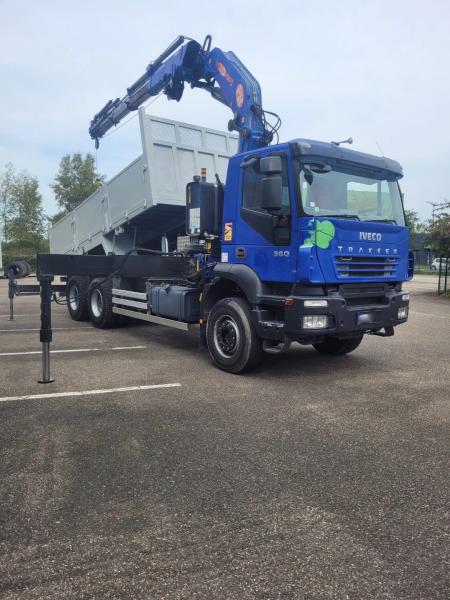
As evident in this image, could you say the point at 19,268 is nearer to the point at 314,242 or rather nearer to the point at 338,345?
the point at 314,242

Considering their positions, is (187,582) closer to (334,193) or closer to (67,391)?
(67,391)

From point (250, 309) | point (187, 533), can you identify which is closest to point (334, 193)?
point (250, 309)

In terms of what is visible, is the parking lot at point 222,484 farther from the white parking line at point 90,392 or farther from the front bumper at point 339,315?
the front bumper at point 339,315

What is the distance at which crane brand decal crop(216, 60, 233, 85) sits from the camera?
7.88m

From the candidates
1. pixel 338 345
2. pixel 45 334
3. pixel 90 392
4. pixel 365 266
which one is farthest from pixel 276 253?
pixel 45 334

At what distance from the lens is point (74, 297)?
1070 centimetres

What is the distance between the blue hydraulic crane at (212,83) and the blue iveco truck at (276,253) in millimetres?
29

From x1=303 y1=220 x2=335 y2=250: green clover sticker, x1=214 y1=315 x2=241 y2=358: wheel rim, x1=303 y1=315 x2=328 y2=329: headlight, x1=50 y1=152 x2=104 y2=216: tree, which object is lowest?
x1=214 y1=315 x2=241 y2=358: wheel rim

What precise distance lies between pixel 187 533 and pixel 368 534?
39.9 inches

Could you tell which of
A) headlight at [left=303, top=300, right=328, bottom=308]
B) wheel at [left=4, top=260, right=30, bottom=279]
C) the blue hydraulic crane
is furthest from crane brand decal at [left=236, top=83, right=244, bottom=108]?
wheel at [left=4, top=260, right=30, bottom=279]

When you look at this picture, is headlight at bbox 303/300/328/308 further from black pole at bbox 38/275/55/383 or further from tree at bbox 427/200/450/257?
tree at bbox 427/200/450/257

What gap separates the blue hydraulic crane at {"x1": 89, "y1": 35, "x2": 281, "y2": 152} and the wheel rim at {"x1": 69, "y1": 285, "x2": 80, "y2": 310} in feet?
14.2

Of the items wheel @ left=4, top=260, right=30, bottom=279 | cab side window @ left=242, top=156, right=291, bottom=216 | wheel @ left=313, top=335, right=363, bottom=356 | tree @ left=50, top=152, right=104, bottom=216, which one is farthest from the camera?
tree @ left=50, top=152, right=104, bottom=216

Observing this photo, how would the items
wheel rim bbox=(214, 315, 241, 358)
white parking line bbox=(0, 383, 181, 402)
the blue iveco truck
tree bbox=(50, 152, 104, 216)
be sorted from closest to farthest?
white parking line bbox=(0, 383, 181, 402), the blue iveco truck, wheel rim bbox=(214, 315, 241, 358), tree bbox=(50, 152, 104, 216)
